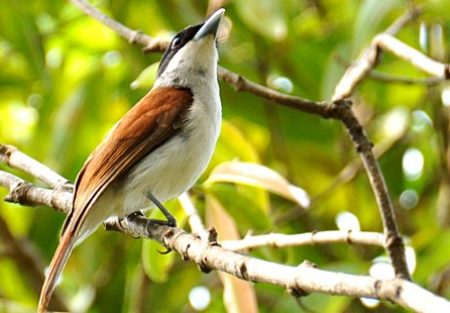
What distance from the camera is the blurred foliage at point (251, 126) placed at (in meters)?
4.45

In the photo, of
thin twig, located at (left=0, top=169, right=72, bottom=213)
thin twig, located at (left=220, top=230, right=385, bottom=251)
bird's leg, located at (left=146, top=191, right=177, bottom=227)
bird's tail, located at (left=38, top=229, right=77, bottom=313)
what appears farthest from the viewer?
thin twig, located at (left=0, top=169, right=72, bottom=213)

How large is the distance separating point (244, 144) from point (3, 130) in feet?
6.40

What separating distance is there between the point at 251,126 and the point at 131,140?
155cm

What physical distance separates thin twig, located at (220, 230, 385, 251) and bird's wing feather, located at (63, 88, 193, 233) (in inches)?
20.0

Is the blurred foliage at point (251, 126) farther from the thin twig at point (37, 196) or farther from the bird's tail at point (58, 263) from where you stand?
the bird's tail at point (58, 263)

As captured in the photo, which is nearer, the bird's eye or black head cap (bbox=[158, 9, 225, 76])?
black head cap (bbox=[158, 9, 225, 76])

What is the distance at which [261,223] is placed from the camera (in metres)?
3.48

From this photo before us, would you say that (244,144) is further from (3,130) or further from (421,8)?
(3,130)

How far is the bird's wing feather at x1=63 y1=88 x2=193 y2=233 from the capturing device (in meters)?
3.35

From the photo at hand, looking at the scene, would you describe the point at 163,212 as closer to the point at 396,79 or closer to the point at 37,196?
the point at 37,196

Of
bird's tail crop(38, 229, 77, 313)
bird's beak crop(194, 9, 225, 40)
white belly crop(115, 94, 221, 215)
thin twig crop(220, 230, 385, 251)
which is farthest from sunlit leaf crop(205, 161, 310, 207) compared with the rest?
bird's beak crop(194, 9, 225, 40)

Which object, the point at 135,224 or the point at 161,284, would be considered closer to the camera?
the point at 135,224

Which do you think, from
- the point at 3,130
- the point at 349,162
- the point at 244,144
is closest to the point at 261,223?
the point at 244,144

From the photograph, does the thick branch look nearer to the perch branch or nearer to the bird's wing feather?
the perch branch
